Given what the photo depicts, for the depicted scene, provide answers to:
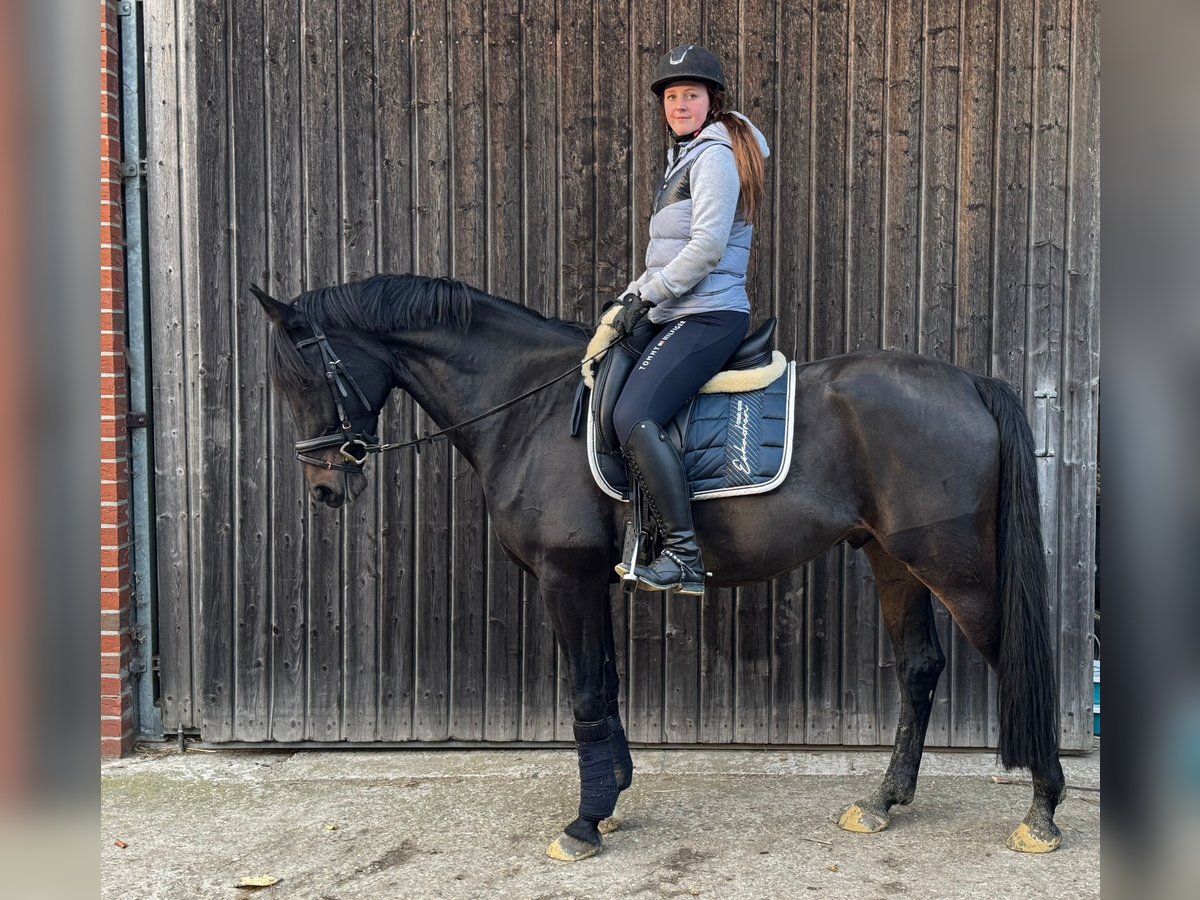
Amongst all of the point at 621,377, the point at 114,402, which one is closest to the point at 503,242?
the point at 621,377

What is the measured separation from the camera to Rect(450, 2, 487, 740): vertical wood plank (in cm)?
477

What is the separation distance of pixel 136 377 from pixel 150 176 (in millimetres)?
1025

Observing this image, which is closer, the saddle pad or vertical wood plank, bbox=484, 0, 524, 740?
the saddle pad

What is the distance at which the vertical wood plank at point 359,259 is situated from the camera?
479 centimetres

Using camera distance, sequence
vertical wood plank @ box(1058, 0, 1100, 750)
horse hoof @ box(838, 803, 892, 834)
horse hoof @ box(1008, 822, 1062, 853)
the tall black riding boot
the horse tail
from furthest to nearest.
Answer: vertical wood plank @ box(1058, 0, 1100, 750) < horse hoof @ box(838, 803, 892, 834) < horse hoof @ box(1008, 822, 1062, 853) < the horse tail < the tall black riding boot

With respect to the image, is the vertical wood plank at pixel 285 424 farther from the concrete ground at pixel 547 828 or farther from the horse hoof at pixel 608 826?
the horse hoof at pixel 608 826

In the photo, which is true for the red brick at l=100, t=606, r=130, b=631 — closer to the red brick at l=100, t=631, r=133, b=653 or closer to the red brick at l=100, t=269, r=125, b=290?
the red brick at l=100, t=631, r=133, b=653

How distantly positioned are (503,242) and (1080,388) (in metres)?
2.96

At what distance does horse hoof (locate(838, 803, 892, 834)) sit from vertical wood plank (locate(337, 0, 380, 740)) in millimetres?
2412

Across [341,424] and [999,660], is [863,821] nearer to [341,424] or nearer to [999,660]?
[999,660]

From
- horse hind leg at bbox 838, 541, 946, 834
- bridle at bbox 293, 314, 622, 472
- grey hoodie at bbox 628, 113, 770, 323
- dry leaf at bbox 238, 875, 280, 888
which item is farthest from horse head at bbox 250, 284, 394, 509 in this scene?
horse hind leg at bbox 838, 541, 946, 834

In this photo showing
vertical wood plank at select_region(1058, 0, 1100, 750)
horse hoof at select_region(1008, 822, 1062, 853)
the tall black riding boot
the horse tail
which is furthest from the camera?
vertical wood plank at select_region(1058, 0, 1100, 750)
